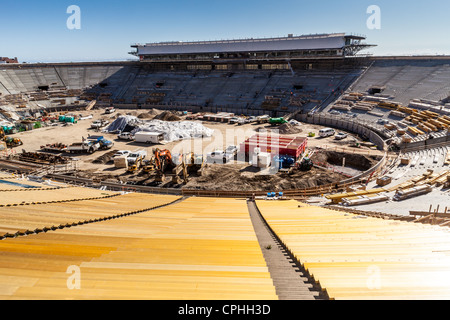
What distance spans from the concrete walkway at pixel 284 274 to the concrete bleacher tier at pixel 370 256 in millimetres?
266

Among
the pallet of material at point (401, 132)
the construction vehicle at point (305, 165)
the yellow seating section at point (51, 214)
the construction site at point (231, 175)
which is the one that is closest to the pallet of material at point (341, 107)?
the construction site at point (231, 175)

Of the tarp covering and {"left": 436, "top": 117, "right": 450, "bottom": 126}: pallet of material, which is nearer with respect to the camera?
{"left": 436, "top": 117, "right": 450, "bottom": 126}: pallet of material

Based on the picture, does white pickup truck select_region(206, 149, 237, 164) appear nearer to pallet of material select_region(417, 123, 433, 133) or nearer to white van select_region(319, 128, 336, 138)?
white van select_region(319, 128, 336, 138)

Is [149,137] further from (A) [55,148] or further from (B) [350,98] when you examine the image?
(B) [350,98]

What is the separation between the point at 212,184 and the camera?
27.1 meters

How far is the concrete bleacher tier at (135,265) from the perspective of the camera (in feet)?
15.4

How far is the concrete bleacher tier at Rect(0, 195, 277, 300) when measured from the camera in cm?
470

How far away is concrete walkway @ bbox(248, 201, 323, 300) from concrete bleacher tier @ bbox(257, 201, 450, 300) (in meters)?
0.27

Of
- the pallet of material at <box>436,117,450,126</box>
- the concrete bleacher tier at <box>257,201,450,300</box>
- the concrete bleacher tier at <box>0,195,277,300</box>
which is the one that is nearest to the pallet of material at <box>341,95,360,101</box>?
the pallet of material at <box>436,117,450,126</box>

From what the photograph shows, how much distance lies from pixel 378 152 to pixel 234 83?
4243 centimetres

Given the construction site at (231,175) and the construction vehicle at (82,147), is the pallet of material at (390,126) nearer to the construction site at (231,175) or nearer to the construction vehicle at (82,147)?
the construction site at (231,175)

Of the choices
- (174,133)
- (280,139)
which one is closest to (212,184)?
(280,139)
